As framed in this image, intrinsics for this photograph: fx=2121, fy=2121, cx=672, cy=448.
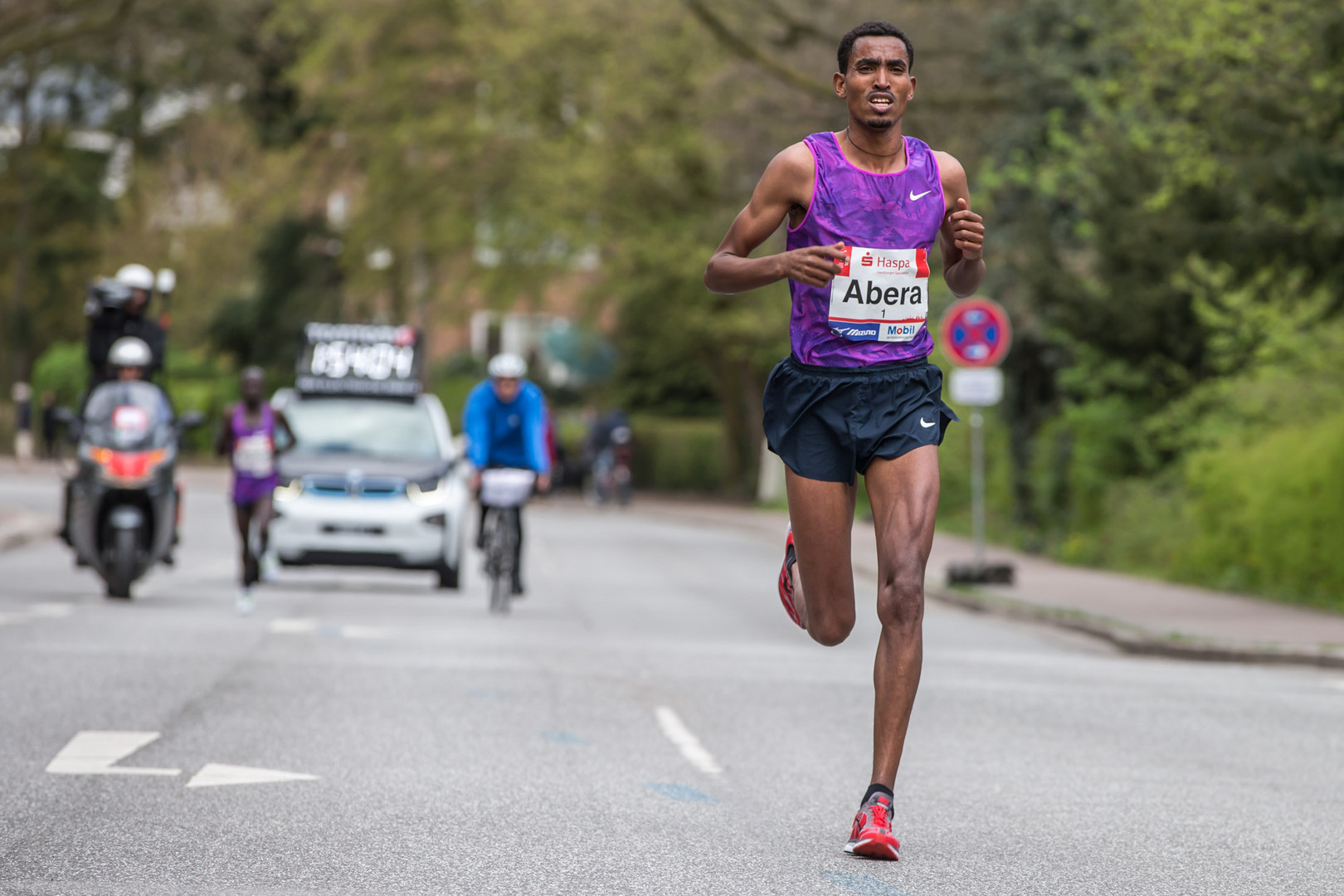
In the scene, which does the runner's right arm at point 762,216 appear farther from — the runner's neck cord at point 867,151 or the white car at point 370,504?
the white car at point 370,504

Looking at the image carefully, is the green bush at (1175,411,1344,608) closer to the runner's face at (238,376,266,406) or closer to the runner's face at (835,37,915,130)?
the runner's face at (238,376,266,406)

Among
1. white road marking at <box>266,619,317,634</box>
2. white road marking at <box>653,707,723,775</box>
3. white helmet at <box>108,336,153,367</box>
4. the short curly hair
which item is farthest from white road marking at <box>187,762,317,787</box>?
white helmet at <box>108,336,153,367</box>

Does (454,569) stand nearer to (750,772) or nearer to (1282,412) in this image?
(1282,412)

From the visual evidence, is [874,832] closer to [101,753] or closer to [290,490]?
[101,753]

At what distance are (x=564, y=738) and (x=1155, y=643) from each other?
7.06 m

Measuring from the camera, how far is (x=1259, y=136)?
15.8 m

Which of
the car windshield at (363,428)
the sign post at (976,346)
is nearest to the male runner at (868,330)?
the car windshield at (363,428)

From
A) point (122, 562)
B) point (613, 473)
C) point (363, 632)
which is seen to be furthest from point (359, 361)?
point (613, 473)

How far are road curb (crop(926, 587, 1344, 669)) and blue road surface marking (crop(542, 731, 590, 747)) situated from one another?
6.58 meters

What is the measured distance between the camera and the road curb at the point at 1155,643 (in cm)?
1362

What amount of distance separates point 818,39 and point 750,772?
69.3 feet

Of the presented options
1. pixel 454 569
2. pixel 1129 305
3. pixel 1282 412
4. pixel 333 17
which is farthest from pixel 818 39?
pixel 333 17

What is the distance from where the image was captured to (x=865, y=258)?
20.1 feet

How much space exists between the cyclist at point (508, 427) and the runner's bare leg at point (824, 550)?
925cm
